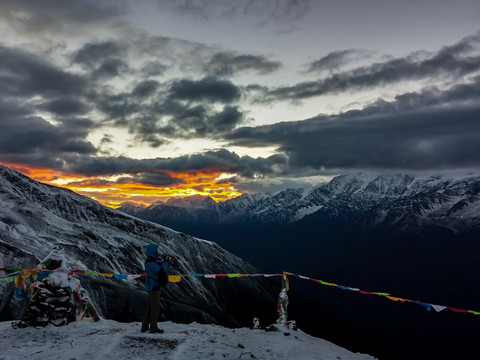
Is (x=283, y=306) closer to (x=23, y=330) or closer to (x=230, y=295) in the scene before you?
(x=23, y=330)

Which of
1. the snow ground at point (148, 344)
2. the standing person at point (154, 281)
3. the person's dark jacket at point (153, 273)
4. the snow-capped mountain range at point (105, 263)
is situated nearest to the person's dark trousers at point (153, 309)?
the standing person at point (154, 281)

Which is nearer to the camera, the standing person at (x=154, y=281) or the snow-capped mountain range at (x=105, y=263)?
the standing person at (x=154, y=281)

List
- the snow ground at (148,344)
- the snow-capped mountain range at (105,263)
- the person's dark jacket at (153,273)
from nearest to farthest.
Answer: the snow ground at (148,344) → the person's dark jacket at (153,273) → the snow-capped mountain range at (105,263)

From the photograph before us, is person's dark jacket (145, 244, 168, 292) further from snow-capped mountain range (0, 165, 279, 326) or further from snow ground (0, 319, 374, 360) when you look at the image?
snow-capped mountain range (0, 165, 279, 326)

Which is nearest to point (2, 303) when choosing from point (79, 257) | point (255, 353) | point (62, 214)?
point (79, 257)

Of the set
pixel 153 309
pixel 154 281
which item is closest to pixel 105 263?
pixel 153 309

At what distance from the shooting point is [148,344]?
11688 millimetres

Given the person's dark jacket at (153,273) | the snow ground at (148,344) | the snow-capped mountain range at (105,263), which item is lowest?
the snow-capped mountain range at (105,263)

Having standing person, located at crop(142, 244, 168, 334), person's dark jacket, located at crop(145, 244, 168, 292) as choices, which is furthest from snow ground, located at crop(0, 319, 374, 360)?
person's dark jacket, located at crop(145, 244, 168, 292)

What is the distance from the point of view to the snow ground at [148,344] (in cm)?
Result: 1076

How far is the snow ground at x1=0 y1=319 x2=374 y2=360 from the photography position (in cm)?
1076

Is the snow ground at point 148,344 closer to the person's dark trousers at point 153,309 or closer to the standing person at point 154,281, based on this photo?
the person's dark trousers at point 153,309

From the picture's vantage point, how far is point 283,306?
18.2m

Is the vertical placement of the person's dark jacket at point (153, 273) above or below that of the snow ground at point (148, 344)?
above
